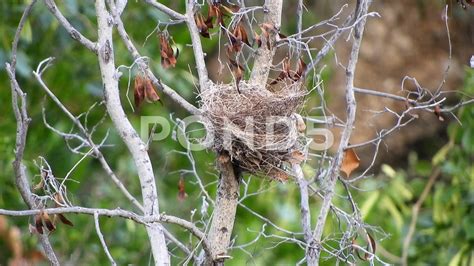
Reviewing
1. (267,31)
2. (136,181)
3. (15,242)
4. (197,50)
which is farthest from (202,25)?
(136,181)

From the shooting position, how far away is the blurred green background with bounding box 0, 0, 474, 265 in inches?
170

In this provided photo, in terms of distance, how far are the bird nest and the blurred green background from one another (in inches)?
73.2

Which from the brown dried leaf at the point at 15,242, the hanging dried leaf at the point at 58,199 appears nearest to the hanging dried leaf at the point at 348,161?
the hanging dried leaf at the point at 58,199

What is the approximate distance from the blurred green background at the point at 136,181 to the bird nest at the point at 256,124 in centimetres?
186

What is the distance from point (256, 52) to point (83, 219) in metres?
2.51

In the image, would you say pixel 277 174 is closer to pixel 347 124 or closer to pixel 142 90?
pixel 347 124

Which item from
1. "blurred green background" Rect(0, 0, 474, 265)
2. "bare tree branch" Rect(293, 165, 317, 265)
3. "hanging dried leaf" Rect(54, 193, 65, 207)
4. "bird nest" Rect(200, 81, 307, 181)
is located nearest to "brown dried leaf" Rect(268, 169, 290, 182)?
"bird nest" Rect(200, 81, 307, 181)

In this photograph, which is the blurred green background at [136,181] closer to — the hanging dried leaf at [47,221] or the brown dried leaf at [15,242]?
the brown dried leaf at [15,242]

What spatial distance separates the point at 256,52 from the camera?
2.41m

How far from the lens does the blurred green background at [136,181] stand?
4316 mm

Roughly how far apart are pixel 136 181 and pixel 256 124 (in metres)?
2.61

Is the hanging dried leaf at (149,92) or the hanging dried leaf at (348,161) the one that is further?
the hanging dried leaf at (348,161)

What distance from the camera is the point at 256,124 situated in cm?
234

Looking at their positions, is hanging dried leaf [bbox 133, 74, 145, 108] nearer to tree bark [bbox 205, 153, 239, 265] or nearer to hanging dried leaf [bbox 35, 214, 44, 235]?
tree bark [bbox 205, 153, 239, 265]
